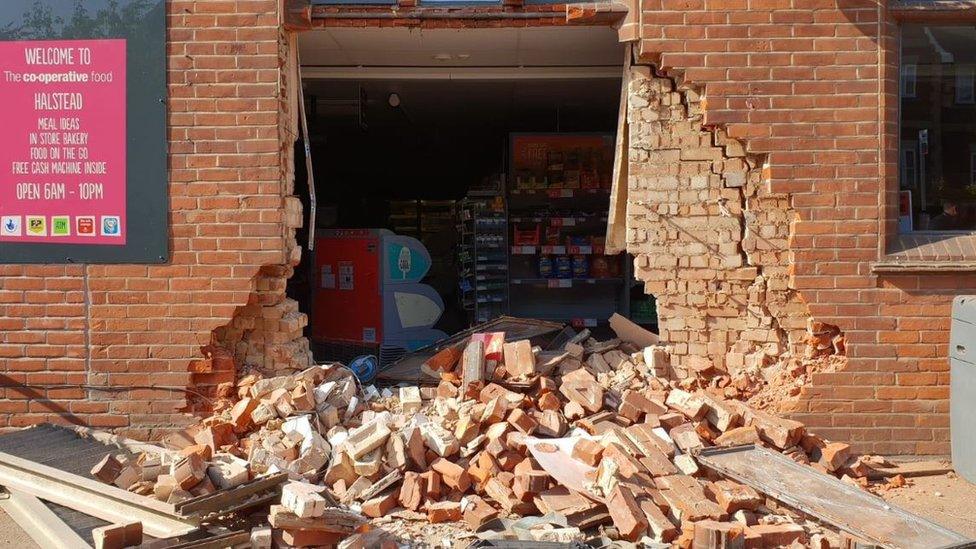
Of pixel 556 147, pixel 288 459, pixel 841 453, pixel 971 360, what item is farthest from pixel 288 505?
pixel 556 147

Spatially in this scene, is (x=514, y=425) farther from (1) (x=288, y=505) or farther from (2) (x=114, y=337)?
(2) (x=114, y=337)

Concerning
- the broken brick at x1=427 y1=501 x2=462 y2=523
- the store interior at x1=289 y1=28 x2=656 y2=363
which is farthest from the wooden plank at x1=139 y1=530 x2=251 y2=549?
the store interior at x1=289 y1=28 x2=656 y2=363

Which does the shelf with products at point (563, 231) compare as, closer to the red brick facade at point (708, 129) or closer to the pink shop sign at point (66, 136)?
the red brick facade at point (708, 129)

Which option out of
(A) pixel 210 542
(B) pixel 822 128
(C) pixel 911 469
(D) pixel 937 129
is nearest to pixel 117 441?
(A) pixel 210 542

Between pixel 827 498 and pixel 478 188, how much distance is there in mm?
7894

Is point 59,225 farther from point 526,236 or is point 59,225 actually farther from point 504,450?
point 526,236

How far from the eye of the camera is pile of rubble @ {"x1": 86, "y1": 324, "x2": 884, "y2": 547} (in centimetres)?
543

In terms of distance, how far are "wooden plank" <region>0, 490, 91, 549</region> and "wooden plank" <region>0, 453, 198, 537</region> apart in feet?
0.24

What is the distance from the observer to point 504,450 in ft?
20.0

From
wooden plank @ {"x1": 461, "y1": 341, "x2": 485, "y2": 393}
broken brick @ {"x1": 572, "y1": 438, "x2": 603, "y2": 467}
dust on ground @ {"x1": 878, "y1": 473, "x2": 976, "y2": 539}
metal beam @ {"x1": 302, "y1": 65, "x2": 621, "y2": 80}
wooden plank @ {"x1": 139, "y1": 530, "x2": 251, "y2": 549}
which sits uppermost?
metal beam @ {"x1": 302, "y1": 65, "x2": 621, "y2": 80}

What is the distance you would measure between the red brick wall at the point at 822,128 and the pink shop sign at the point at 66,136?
4128 millimetres

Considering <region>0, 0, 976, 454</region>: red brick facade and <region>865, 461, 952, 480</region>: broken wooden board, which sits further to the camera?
<region>0, 0, 976, 454</region>: red brick facade

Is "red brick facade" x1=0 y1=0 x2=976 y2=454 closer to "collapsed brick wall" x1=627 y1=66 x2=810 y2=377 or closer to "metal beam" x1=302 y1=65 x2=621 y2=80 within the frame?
"collapsed brick wall" x1=627 y1=66 x2=810 y2=377

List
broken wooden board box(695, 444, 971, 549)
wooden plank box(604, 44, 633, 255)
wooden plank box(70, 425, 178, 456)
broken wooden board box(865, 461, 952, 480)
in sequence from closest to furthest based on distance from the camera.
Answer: broken wooden board box(695, 444, 971, 549) → broken wooden board box(865, 461, 952, 480) → wooden plank box(70, 425, 178, 456) → wooden plank box(604, 44, 633, 255)
